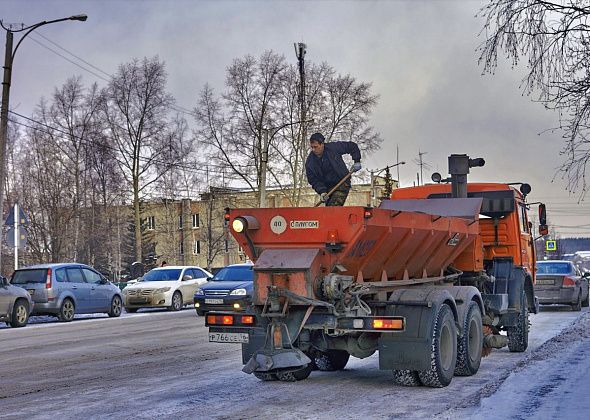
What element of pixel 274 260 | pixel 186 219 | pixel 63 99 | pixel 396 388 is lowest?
pixel 396 388

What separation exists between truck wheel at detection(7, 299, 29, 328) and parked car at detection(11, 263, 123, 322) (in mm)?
1087

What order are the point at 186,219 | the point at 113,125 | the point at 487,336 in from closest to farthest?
the point at 487,336 < the point at 113,125 < the point at 186,219

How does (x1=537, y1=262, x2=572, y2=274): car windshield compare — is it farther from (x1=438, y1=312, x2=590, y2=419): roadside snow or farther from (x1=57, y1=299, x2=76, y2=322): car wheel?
(x1=57, y1=299, x2=76, y2=322): car wheel

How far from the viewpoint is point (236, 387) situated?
1033 centimetres

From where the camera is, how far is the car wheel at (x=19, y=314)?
22.1m

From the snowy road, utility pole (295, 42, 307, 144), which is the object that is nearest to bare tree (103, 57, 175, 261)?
utility pole (295, 42, 307, 144)

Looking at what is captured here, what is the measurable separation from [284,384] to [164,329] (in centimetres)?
1032

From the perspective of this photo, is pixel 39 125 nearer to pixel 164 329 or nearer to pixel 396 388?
pixel 164 329

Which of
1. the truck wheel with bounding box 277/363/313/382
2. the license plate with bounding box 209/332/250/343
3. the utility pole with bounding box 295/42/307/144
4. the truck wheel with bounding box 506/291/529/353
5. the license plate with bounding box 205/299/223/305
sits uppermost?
the utility pole with bounding box 295/42/307/144

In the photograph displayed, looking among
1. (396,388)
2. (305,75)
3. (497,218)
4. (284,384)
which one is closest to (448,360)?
(396,388)

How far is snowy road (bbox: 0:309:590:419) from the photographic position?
8.63 meters

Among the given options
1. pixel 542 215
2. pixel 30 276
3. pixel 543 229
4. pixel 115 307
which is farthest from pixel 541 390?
pixel 115 307

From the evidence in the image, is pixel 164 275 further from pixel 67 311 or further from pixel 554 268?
pixel 554 268

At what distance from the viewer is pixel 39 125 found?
52.2 meters
